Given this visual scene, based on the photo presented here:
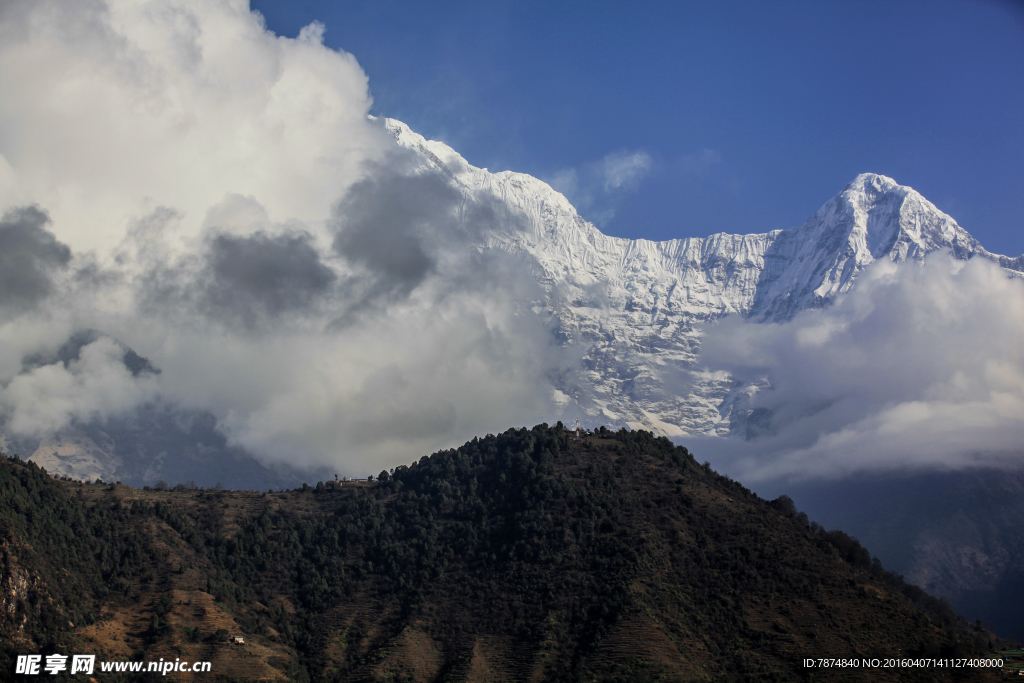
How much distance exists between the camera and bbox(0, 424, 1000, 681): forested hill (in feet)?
375

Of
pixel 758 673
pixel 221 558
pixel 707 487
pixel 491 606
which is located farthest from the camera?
pixel 707 487

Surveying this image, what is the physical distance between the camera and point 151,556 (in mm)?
134375

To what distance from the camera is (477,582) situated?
441 ft

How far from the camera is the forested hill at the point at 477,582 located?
4503 inches

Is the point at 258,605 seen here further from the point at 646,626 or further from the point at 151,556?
the point at 646,626

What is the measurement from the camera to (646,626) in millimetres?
115812

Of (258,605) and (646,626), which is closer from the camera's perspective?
(646,626)

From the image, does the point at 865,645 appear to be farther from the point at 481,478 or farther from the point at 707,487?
the point at 481,478

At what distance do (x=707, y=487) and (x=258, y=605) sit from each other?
7904 cm

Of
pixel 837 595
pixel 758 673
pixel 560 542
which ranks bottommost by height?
pixel 758 673

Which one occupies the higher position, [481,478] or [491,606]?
[481,478]

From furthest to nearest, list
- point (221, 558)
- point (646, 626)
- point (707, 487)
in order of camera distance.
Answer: point (707, 487)
point (221, 558)
point (646, 626)

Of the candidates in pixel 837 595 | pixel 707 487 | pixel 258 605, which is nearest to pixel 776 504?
pixel 707 487

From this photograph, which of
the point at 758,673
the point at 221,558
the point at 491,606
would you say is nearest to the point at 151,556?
the point at 221,558
